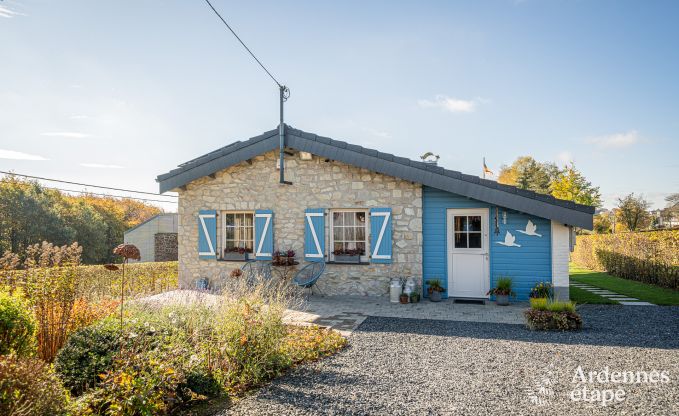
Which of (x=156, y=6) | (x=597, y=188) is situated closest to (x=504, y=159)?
(x=597, y=188)

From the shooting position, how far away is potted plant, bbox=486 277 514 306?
7461mm

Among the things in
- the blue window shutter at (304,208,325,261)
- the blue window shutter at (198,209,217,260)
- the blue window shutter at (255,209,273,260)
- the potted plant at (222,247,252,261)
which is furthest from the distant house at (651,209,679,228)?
the blue window shutter at (198,209,217,260)

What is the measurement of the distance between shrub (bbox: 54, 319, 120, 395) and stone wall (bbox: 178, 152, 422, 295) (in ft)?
18.2

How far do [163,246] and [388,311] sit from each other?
1770 centimetres

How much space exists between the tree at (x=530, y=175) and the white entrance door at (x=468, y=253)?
22.0 metres

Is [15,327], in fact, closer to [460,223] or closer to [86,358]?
[86,358]

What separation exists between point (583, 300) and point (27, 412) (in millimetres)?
8853

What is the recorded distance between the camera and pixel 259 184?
908cm

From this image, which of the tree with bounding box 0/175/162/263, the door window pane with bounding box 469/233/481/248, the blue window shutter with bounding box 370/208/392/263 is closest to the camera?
the door window pane with bounding box 469/233/481/248

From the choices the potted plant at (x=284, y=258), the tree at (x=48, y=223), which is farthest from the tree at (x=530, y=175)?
the tree at (x=48, y=223)

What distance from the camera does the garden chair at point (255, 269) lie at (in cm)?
873

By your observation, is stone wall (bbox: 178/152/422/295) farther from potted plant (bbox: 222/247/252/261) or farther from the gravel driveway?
the gravel driveway

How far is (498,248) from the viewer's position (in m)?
7.85

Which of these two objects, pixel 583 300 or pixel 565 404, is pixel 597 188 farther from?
pixel 565 404
